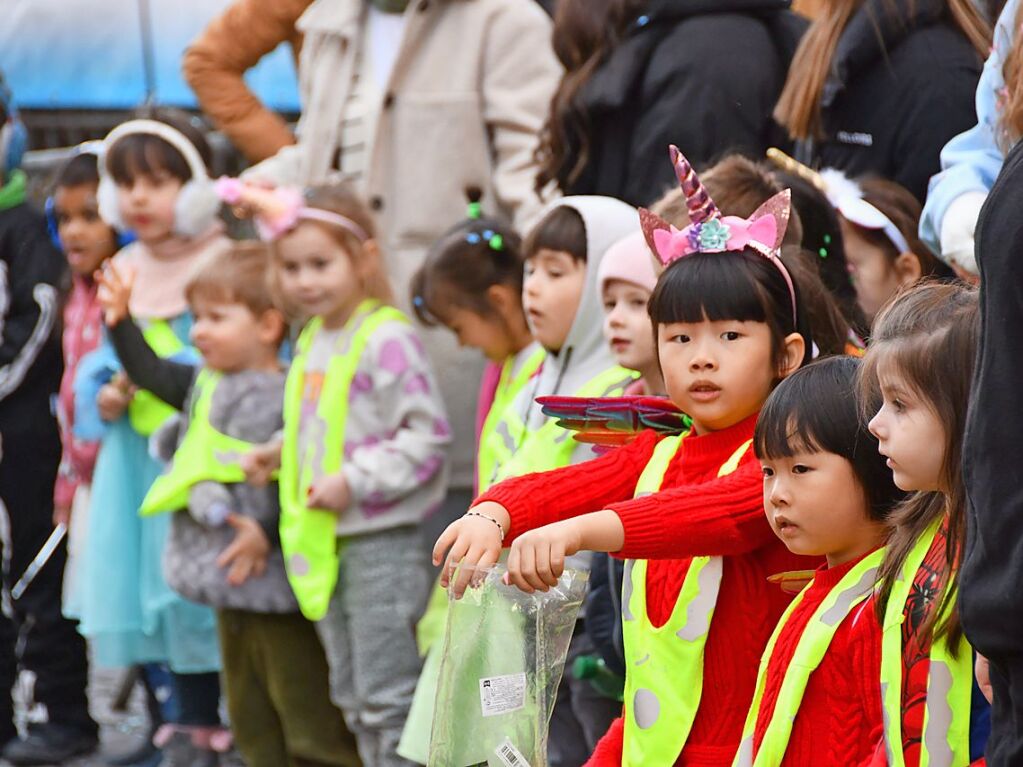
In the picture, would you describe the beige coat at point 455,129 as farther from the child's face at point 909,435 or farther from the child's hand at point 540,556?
the child's face at point 909,435

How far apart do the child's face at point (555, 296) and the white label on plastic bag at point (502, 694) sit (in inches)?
60.4

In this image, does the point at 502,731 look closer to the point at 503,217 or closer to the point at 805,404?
the point at 805,404

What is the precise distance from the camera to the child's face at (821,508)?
288 centimetres

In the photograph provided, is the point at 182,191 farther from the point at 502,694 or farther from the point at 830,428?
the point at 830,428

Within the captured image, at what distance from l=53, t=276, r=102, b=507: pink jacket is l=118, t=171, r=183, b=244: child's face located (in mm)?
379

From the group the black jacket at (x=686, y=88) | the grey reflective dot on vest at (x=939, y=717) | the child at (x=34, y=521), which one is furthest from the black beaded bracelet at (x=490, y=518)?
the child at (x=34, y=521)

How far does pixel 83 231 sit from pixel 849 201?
128 inches

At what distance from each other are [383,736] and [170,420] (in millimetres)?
1341

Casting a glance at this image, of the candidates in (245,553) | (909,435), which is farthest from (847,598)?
(245,553)

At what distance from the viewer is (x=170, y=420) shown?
5.90 metres

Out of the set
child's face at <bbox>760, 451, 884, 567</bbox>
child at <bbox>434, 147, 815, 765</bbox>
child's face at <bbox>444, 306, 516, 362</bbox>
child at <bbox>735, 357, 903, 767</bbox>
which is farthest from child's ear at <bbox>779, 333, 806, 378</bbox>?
child's face at <bbox>444, 306, 516, 362</bbox>

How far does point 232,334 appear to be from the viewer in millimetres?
5605

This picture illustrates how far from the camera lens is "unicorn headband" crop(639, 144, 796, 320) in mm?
3229

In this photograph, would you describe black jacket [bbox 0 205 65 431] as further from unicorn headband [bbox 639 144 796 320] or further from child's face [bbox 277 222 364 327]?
unicorn headband [bbox 639 144 796 320]
